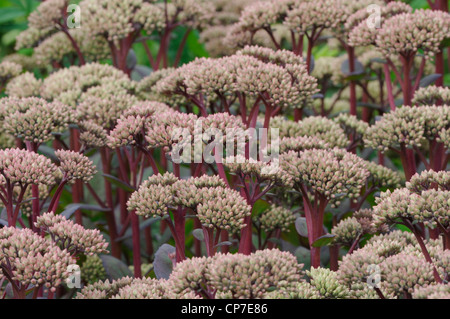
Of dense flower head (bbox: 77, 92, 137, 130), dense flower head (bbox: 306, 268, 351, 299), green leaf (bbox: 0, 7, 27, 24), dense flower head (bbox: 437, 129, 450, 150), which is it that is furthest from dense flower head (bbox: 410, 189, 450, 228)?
green leaf (bbox: 0, 7, 27, 24)

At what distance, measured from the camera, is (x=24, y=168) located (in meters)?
1.87

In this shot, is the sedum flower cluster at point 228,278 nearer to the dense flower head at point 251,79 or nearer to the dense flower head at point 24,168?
the dense flower head at point 24,168

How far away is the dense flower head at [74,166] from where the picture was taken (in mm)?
2047

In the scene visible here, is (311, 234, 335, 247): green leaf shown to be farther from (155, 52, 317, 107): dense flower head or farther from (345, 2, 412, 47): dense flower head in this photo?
(345, 2, 412, 47): dense flower head

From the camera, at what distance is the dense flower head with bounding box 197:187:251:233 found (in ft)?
5.78

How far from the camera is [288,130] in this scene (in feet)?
8.25

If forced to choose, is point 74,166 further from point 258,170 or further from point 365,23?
point 365,23

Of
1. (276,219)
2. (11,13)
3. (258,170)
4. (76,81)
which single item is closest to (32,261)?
(258,170)

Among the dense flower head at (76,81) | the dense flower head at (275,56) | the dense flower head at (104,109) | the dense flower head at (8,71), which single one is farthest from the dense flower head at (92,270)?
the dense flower head at (8,71)

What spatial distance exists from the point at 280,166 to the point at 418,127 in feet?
1.81

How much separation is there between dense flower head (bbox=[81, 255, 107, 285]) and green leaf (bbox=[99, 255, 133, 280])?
0.46 feet

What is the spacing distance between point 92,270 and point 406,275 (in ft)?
4.68
